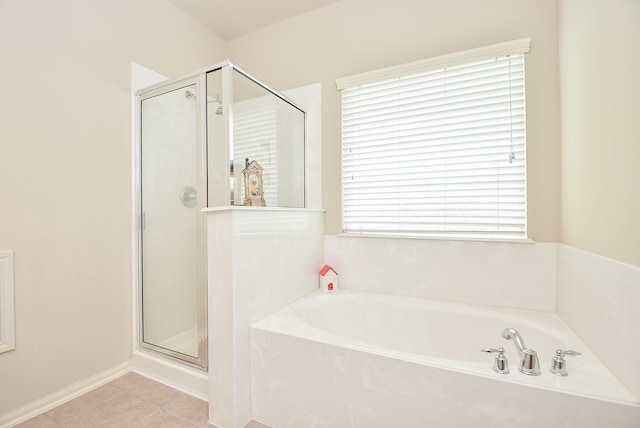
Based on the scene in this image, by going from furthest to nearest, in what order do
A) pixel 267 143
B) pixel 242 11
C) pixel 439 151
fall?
pixel 242 11 < pixel 267 143 < pixel 439 151

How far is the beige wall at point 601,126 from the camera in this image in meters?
0.90

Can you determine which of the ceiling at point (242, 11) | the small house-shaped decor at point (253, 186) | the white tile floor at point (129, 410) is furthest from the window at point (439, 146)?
the white tile floor at point (129, 410)

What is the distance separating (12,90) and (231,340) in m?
1.64

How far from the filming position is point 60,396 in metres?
1.59

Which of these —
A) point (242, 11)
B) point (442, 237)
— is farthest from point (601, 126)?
point (242, 11)

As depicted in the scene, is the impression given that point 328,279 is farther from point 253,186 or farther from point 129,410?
point 129,410

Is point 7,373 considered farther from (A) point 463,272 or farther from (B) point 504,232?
(B) point 504,232

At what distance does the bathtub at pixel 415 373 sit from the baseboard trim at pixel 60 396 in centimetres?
105

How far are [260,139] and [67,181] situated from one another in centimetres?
111

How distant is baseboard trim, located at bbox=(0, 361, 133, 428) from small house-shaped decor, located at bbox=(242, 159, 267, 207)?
4.49 ft

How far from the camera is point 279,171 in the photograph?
2078 millimetres

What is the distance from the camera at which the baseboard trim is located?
142 cm

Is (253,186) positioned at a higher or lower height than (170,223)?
higher

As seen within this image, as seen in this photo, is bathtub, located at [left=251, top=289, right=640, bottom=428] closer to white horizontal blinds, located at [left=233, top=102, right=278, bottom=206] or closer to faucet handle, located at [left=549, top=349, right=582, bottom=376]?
faucet handle, located at [left=549, top=349, right=582, bottom=376]
